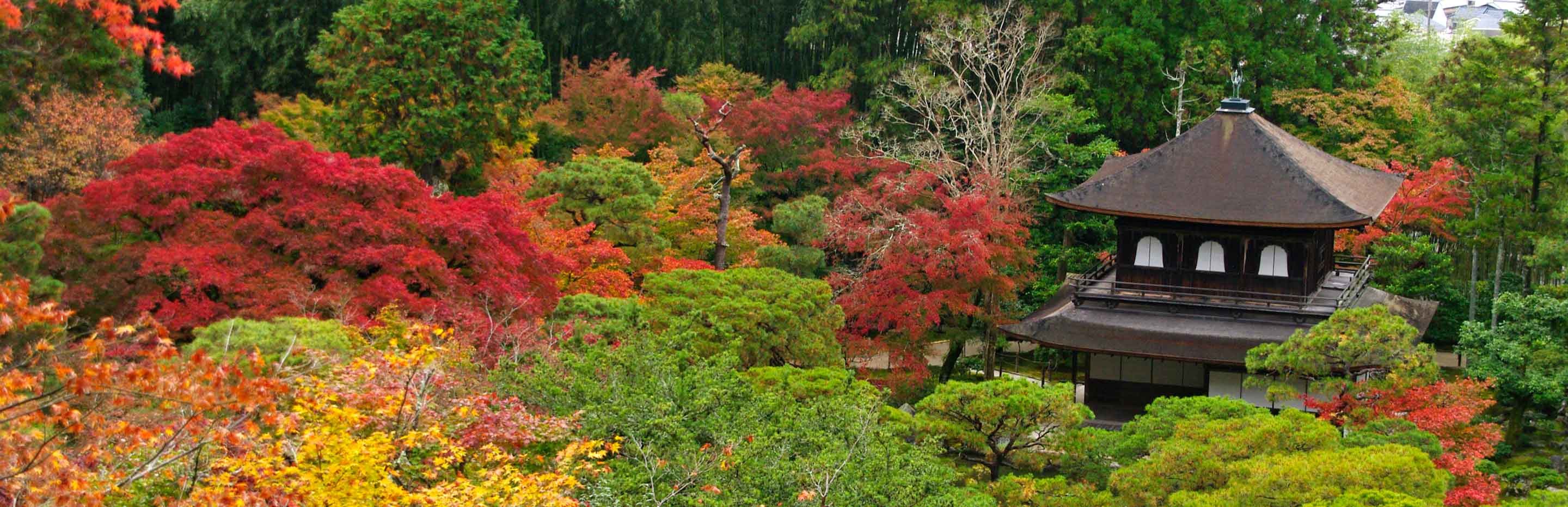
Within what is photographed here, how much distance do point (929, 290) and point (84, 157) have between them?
14950 millimetres

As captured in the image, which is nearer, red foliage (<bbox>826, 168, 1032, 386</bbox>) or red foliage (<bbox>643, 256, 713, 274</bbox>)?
red foliage (<bbox>826, 168, 1032, 386</bbox>)

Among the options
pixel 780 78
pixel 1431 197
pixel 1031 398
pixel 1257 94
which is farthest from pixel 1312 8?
pixel 1031 398

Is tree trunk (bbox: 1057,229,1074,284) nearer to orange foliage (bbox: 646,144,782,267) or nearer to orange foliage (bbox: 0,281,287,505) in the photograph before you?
orange foliage (bbox: 646,144,782,267)

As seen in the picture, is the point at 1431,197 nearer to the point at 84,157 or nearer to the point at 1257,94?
the point at 1257,94

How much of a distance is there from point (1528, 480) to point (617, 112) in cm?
1945

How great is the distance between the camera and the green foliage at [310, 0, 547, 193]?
87.4ft

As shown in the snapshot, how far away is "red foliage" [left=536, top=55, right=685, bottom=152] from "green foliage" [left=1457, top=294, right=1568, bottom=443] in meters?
16.6

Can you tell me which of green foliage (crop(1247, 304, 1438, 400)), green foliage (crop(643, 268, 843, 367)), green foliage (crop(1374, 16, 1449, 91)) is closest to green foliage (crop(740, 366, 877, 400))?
green foliage (crop(643, 268, 843, 367))

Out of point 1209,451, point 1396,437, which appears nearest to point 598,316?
point 1209,451

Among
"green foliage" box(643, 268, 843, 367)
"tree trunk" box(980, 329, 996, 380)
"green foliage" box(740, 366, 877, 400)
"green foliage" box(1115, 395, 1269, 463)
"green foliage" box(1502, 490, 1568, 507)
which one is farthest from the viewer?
"tree trunk" box(980, 329, 996, 380)

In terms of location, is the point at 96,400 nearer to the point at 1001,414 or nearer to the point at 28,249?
the point at 28,249

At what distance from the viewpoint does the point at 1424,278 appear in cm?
2688

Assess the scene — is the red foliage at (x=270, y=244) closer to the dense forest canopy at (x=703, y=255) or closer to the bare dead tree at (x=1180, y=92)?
the dense forest canopy at (x=703, y=255)

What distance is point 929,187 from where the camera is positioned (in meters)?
29.6
